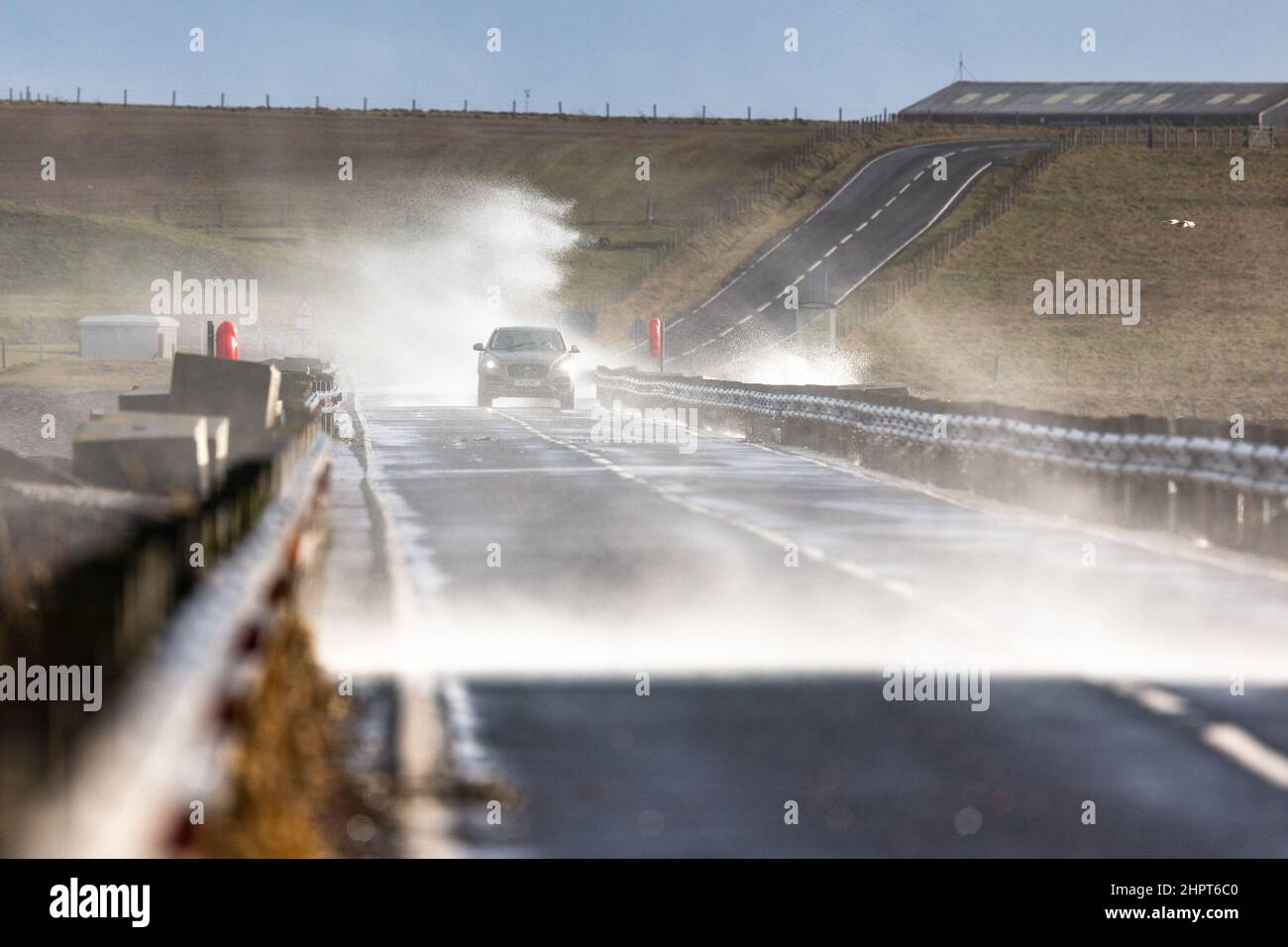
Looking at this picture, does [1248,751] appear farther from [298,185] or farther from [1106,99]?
[1106,99]

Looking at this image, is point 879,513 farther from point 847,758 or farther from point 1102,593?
point 847,758

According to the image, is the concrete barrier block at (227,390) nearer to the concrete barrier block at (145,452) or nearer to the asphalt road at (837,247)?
the concrete barrier block at (145,452)

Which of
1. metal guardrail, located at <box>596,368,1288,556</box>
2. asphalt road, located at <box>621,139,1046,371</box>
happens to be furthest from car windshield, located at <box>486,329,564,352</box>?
asphalt road, located at <box>621,139,1046,371</box>

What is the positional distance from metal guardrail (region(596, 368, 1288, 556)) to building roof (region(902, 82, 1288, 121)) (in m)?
117

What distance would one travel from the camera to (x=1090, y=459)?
24781 mm

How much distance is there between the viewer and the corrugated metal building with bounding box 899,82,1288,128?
148 metres

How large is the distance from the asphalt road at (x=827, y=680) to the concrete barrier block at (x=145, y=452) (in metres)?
1.78

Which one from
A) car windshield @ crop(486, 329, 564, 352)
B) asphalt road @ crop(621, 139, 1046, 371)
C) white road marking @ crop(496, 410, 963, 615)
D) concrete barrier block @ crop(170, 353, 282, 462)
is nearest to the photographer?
white road marking @ crop(496, 410, 963, 615)

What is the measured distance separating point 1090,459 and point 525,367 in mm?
31458

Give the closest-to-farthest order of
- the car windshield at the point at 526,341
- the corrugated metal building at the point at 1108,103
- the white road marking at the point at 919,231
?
the car windshield at the point at 526,341 < the white road marking at the point at 919,231 < the corrugated metal building at the point at 1108,103

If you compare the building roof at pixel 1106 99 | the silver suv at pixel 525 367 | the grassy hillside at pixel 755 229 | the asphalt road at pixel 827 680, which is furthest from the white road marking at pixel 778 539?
the building roof at pixel 1106 99

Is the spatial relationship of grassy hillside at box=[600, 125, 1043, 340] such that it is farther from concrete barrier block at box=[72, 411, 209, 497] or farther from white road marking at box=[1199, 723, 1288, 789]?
white road marking at box=[1199, 723, 1288, 789]

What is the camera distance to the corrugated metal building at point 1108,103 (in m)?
148

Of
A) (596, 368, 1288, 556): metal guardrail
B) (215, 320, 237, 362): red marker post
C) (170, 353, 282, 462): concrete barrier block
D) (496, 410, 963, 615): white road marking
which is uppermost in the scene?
(215, 320, 237, 362): red marker post
